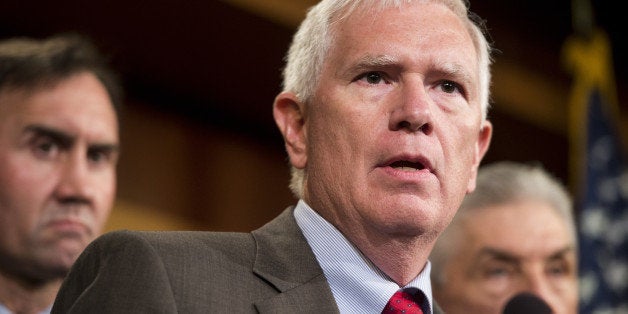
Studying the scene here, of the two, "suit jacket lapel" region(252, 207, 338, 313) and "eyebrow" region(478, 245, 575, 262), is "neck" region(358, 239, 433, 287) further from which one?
"eyebrow" region(478, 245, 575, 262)

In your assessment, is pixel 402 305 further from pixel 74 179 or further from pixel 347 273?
pixel 74 179

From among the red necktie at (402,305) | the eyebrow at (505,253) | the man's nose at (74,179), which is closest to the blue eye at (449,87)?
the red necktie at (402,305)

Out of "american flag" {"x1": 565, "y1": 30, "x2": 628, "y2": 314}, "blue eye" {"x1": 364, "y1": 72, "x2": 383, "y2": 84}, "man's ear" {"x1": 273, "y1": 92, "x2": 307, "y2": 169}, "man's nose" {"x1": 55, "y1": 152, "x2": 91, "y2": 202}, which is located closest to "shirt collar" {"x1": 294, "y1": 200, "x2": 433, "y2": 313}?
"man's ear" {"x1": 273, "y1": 92, "x2": 307, "y2": 169}

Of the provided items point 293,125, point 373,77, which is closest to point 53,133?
point 293,125

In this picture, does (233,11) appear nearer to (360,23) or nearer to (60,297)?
(360,23)

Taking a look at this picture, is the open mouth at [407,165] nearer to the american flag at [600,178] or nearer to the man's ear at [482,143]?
the man's ear at [482,143]

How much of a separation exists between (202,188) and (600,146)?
1.87 metres

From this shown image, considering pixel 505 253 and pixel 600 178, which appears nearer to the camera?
pixel 505 253

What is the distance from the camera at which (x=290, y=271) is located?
178 centimetres

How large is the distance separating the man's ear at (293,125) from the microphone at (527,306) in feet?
1.77

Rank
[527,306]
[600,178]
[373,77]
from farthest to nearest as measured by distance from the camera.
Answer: [600,178], [527,306], [373,77]

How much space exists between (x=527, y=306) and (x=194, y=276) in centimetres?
81

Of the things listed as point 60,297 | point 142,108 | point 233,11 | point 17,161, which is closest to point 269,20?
point 233,11

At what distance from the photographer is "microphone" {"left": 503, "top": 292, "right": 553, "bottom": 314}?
7.13 ft
